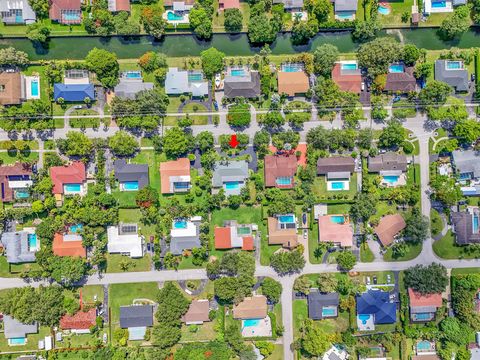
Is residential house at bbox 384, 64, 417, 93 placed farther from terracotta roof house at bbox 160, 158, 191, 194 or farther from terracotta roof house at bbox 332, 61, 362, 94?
terracotta roof house at bbox 160, 158, 191, 194

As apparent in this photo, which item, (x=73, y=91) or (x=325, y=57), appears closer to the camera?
(x=73, y=91)

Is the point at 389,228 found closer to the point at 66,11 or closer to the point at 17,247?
the point at 17,247

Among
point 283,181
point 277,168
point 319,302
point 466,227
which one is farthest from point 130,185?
point 466,227

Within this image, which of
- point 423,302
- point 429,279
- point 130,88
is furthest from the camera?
point 423,302

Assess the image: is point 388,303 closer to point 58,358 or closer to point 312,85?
point 312,85

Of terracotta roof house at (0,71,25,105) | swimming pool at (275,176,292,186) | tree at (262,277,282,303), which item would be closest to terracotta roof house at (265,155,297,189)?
swimming pool at (275,176,292,186)

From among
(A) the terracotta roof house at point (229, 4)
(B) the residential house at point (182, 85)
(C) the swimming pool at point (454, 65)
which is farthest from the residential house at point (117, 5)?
(C) the swimming pool at point (454, 65)

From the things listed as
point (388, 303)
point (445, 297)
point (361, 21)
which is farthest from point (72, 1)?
point (445, 297)
